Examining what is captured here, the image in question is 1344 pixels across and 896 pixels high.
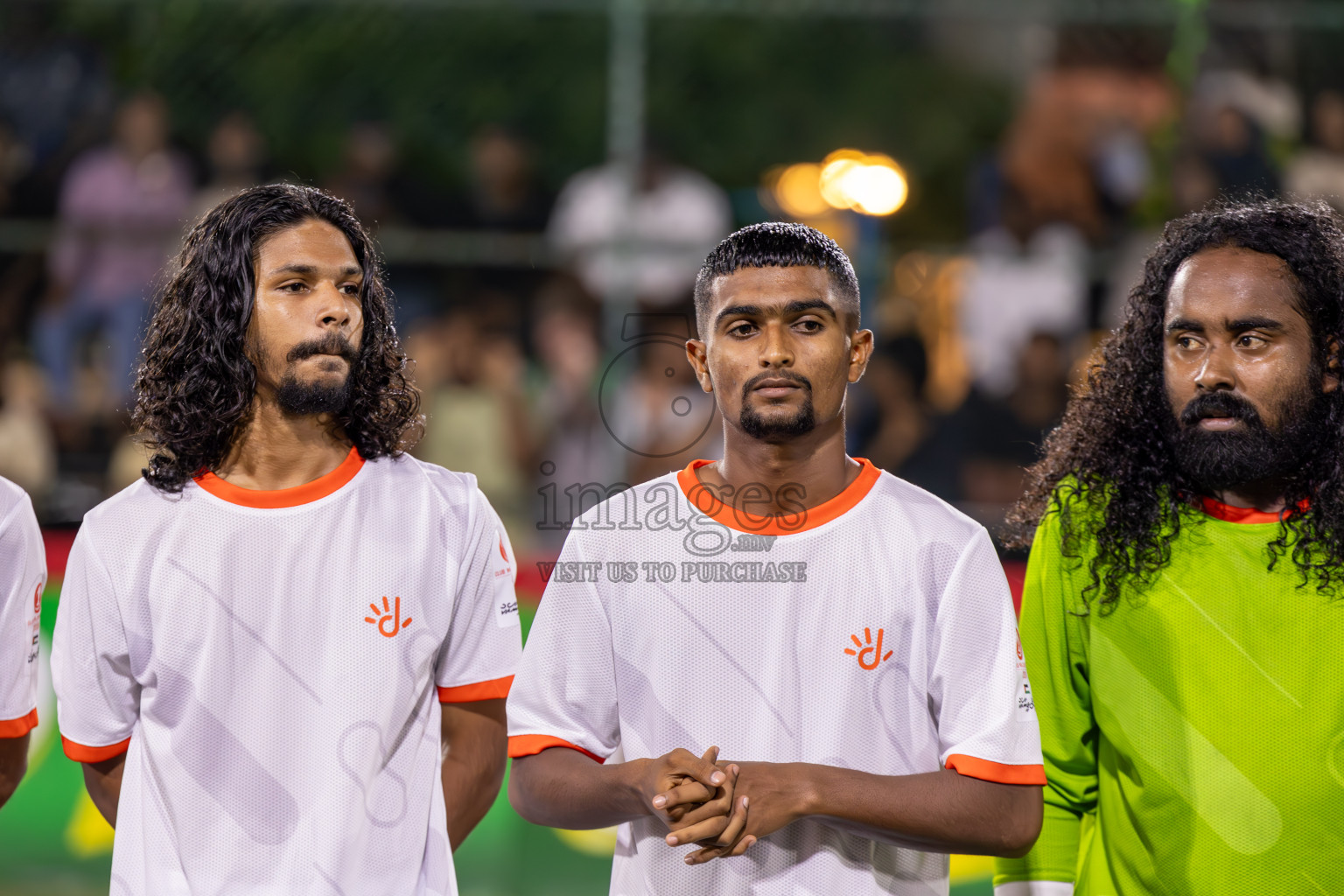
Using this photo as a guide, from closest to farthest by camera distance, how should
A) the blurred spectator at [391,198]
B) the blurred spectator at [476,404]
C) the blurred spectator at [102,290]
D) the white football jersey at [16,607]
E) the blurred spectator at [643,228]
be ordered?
the white football jersey at [16,607] < the blurred spectator at [643,228] < the blurred spectator at [476,404] < the blurred spectator at [102,290] < the blurred spectator at [391,198]

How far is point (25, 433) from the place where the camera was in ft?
22.6

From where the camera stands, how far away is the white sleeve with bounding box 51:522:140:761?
9.59 feet

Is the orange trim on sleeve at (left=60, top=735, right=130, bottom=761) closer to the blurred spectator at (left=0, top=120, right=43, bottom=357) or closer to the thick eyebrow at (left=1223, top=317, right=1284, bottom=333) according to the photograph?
the thick eyebrow at (left=1223, top=317, right=1284, bottom=333)

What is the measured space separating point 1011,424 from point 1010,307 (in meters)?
0.67

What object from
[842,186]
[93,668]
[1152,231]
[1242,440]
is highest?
[842,186]

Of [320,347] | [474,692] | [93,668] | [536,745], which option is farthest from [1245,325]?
[93,668]

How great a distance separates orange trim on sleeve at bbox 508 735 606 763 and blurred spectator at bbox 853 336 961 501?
4114 mm

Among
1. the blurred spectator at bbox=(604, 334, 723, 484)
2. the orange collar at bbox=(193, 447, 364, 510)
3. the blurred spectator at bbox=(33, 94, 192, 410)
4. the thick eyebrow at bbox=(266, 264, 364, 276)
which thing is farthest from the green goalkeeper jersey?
the blurred spectator at bbox=(33, 94, 192, 410)

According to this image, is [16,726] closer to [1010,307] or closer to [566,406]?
[566,406]

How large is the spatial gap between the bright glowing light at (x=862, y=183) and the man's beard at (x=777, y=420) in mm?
5638

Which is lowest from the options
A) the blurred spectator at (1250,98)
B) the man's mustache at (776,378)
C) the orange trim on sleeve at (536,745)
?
the orange trim on sleeve at (536,745)

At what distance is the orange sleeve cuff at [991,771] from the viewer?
2637 millimetres

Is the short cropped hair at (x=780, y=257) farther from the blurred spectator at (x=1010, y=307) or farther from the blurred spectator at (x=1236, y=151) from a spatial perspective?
the blurred spectator at (x=1236, y=151)

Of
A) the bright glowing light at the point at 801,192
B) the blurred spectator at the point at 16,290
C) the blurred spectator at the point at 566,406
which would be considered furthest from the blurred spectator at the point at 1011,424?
the blurred spectator at the point at 16,290
